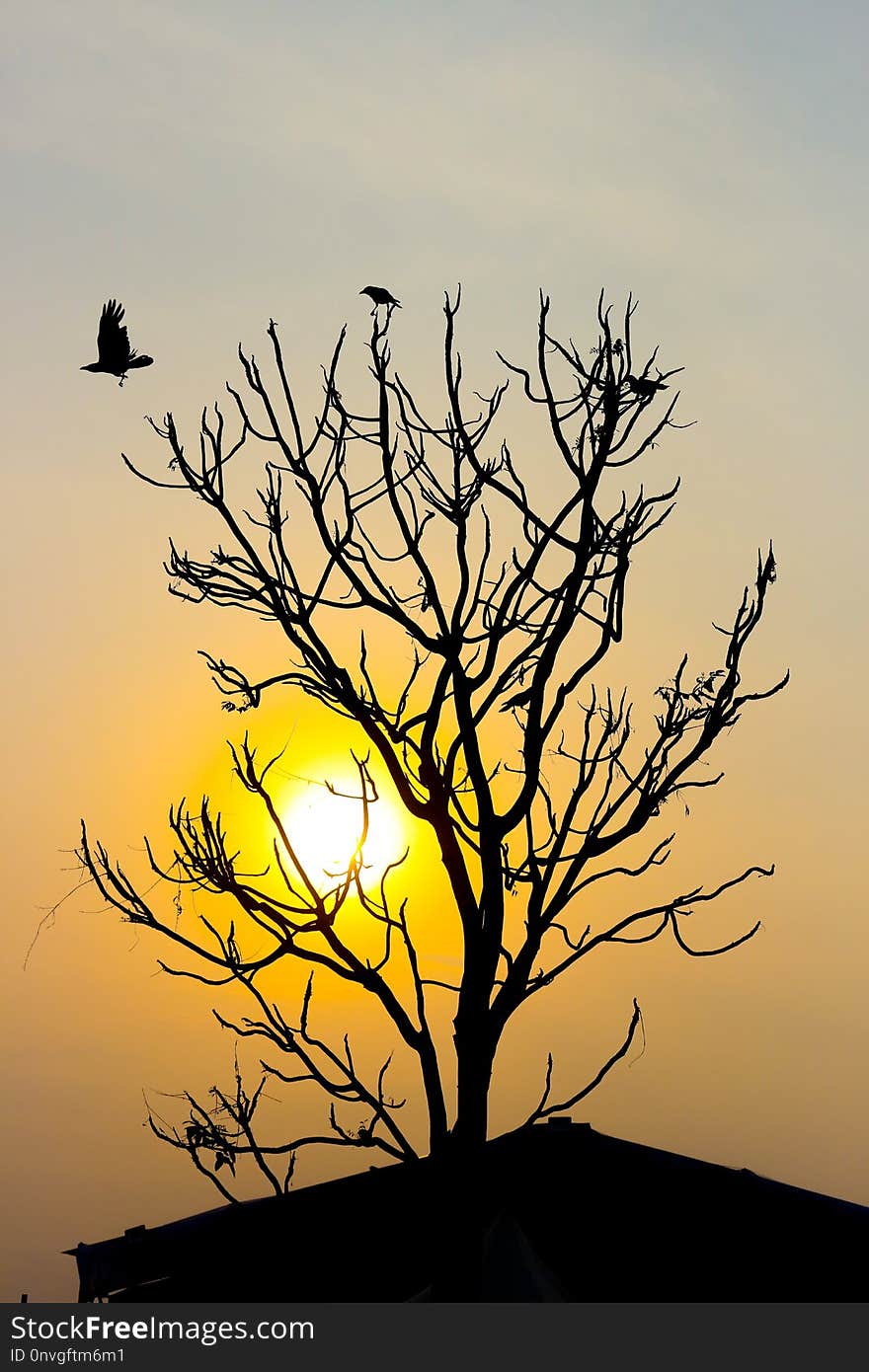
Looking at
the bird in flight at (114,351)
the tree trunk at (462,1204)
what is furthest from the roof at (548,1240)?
the bird in flight at (114,351)

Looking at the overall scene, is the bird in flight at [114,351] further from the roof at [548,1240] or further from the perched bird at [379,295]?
the roof at [548,1240]

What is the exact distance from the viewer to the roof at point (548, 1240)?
9422 millimetres

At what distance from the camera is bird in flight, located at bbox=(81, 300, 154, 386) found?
7199 millimetres

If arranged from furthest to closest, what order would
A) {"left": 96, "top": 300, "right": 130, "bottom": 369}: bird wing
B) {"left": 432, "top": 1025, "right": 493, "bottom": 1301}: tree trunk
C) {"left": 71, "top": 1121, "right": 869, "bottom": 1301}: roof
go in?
{"left": 71, "top": 1121, "right": 869, "bottom": 1301}: roof → {"left": 96, "top": 300, "right": 130, "bottom": 369}: bird wing → {"left": 432, "top": 1025, "right": 493, "bottom": 1301}: tree trunk

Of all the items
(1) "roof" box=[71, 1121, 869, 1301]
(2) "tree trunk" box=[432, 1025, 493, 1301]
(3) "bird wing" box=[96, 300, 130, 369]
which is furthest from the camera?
(1) "roof" box=[71, 1121, 869, 1301]

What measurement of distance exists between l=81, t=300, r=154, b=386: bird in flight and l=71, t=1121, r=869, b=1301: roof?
5.39 metres

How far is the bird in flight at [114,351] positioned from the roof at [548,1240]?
539 cm

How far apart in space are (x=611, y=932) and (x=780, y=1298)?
4.42m

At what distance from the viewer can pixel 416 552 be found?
630 centimetres

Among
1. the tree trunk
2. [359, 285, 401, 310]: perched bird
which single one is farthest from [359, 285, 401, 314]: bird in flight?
the tree trunk

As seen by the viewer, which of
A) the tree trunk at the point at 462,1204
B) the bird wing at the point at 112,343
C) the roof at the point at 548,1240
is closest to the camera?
the tree trunk at the point at 462,1204

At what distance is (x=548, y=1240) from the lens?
32.9 feet

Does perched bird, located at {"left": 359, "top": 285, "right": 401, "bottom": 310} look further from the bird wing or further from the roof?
the roof
